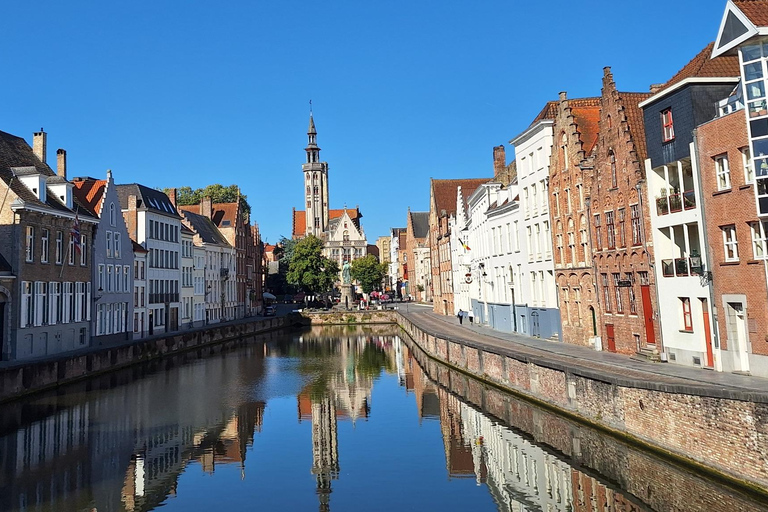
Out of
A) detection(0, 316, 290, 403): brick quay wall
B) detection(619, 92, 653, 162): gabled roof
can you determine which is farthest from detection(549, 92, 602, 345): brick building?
detection(0, 316, 290, 403): brick quay wall

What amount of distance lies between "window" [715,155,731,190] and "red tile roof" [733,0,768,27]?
4.08 m

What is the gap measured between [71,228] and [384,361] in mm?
22127

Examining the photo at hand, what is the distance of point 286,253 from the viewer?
105m

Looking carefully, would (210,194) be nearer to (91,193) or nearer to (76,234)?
(91,193)

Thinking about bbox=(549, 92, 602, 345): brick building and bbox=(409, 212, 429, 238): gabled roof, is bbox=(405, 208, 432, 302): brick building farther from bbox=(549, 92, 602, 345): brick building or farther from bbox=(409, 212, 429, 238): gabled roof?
bbox=(549, 92, 602, 345): brick building

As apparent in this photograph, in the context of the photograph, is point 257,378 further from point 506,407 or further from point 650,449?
point 650,449

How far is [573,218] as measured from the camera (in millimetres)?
31000

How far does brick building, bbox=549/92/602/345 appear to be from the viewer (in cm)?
2992

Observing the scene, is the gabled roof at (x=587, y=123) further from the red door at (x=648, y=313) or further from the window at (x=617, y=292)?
the red door at (x=648, y=313)

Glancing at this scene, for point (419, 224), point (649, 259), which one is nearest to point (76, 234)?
point (649, 259)

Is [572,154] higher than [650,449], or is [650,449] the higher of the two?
[572,154]

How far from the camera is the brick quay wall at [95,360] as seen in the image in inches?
1050

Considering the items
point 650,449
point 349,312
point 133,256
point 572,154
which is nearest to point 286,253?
point 349,312

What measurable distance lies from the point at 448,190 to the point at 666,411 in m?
60.8
